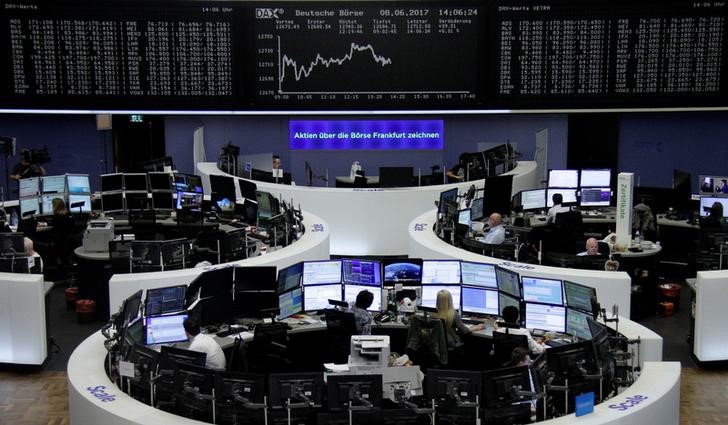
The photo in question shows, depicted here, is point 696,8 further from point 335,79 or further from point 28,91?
point 28,91

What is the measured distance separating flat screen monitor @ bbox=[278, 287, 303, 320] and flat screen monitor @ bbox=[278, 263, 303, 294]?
0.16ft

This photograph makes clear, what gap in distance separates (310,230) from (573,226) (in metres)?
3.59

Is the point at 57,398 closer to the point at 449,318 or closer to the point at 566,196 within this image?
the point at 449,318

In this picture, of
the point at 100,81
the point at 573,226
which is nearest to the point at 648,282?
the point at 573,226

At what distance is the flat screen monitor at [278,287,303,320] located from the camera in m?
9.86

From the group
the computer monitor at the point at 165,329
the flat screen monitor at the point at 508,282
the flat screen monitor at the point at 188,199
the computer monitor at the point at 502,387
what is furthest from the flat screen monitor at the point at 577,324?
the flat screen monitor at the point at 188,199

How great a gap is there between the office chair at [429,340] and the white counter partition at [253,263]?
2.47 meters

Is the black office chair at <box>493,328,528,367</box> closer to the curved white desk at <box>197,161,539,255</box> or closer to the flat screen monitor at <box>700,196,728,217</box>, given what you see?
the curved white desk at <box>197,161,539,255</box>

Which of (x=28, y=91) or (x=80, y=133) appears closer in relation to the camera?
(x=28, y=91)

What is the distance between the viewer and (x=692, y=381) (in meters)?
10.3

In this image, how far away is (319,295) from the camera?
1013 centimetres

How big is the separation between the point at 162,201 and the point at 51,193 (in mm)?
1627

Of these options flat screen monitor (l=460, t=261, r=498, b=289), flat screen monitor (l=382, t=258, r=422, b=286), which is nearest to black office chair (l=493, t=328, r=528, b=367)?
flat screen monitor (l=460, t=261, r=498, b=289)

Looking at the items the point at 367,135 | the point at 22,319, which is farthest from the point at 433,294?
the point at 367,135
